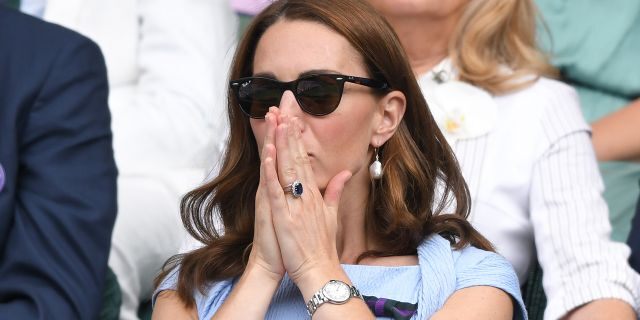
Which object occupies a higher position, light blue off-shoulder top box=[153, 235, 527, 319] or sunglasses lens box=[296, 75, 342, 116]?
sunglasses lens box=[296, 75, 342, 116]

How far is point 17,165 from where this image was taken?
266 cm

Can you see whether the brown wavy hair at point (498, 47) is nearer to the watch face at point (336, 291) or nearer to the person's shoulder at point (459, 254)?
the person's shoulder at point (459, 254)

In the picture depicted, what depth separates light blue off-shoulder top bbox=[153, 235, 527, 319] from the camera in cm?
227

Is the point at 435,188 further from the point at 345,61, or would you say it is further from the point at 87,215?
the point at 87,215

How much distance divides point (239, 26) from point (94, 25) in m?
0.52

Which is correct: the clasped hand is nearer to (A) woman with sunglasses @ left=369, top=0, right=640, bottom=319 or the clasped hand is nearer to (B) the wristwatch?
(B) the wristwatch

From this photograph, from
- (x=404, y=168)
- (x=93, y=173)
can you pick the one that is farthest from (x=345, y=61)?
(x=93, y=173)

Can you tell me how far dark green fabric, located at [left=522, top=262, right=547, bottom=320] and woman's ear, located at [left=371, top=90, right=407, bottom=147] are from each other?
80cm

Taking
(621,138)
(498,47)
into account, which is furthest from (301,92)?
(621,138)

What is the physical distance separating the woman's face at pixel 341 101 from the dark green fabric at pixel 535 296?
0.86 metres

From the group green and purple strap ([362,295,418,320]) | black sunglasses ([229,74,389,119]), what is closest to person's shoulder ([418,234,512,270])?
green and purple strap ([362,295,418,320])

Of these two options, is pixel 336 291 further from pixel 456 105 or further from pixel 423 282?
pixel 456 105

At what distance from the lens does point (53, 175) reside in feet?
8.75

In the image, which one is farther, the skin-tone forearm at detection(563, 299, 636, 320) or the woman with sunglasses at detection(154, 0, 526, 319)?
the skin-tone forearm at detection(563, 299, 636, 320)
